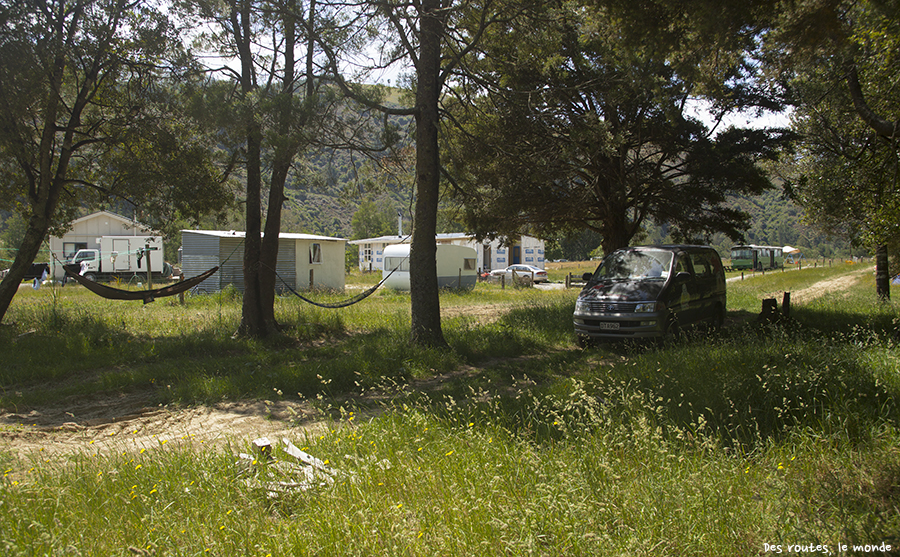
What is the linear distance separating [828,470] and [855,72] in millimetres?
8030

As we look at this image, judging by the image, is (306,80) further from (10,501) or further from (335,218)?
(335,218)

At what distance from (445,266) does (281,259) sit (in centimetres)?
767

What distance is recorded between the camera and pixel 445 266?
25.5 meters

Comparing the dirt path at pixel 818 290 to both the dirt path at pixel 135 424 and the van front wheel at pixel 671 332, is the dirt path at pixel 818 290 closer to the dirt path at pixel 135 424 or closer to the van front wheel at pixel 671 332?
the van front wheel at pixel 671 332

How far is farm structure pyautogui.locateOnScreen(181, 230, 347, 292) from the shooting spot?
20.8 m

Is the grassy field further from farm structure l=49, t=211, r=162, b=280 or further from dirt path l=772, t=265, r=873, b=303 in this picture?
farm structure l=49, t=211, r=162, b=280

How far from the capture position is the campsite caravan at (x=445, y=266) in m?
24.5

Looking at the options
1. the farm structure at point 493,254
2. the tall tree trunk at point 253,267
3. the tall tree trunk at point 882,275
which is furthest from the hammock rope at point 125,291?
the farm structure at point 493,254

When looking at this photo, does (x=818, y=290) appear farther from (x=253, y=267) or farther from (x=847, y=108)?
(x=253, y=267)

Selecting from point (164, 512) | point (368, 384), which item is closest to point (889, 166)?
point (368, 384)

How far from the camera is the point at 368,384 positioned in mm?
6859

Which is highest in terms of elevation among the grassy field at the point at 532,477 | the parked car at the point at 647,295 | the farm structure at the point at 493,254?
the farm structure at the point at 493,254

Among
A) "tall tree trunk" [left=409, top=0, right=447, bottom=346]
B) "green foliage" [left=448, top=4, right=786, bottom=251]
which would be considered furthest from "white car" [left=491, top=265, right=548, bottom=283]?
"tall tree trunk" [left=409, top=0, right=447, bottom=346]

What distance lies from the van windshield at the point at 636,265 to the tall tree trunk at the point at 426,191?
10.7 ft
